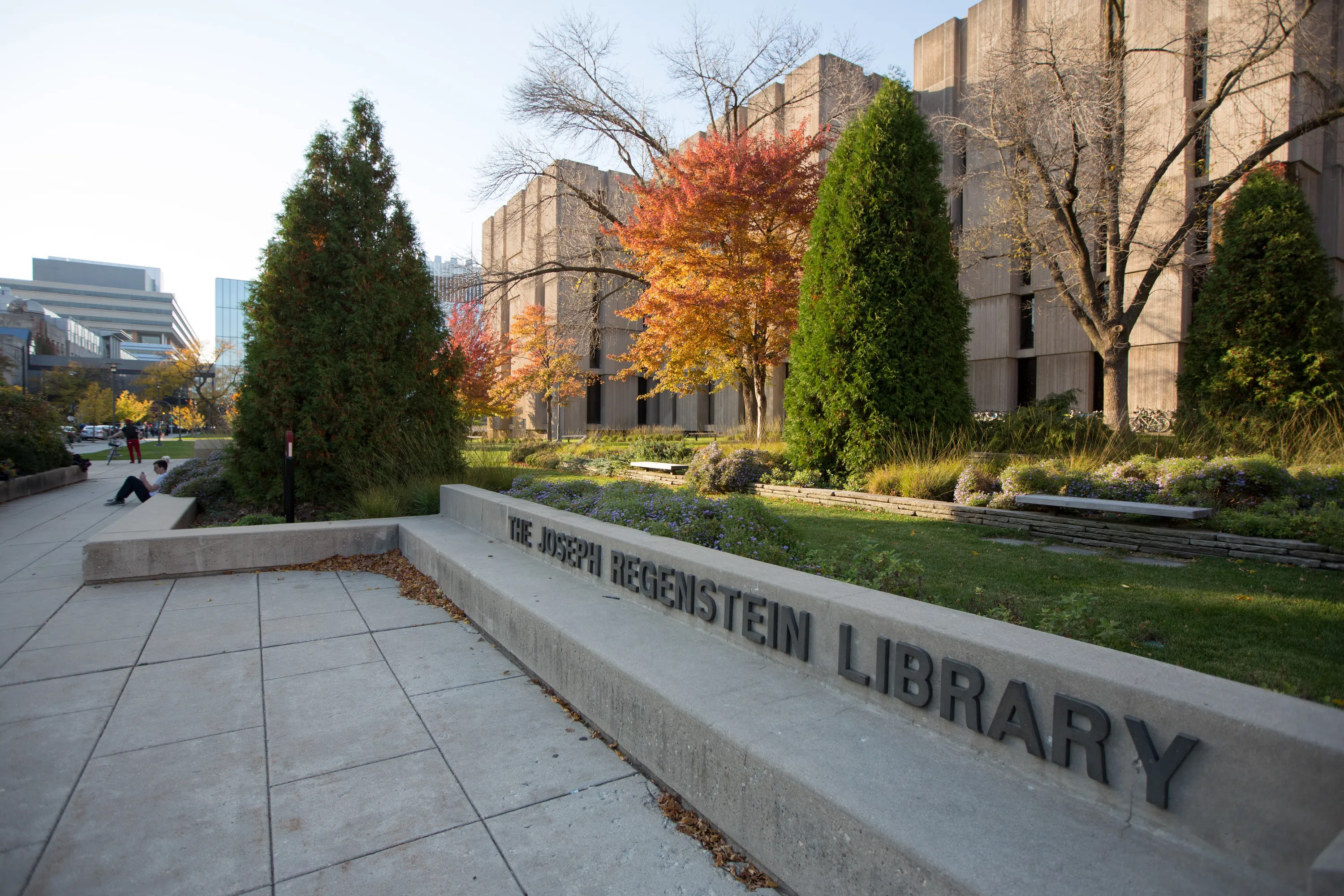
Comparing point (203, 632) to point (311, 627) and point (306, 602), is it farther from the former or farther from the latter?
point (306, 602)

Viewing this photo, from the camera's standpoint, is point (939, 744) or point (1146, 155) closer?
point (939, 744)

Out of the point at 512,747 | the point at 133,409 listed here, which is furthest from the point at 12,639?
the point at 133,409

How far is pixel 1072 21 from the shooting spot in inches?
571

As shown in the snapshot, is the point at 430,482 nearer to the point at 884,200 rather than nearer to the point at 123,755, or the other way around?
the point at 123,755

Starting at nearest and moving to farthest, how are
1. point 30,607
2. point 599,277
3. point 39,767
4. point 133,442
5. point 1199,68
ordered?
point 39,767
point 30,607
point 1199,68
point 133,442
point 599,277

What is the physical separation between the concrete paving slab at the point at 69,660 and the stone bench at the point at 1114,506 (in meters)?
8.58

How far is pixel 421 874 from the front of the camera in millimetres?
2707

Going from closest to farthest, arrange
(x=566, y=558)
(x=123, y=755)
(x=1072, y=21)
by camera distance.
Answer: (x=123, y=755) < (x=566, y=558) < (x=1072, y=21)

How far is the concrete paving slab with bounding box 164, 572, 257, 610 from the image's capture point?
6.39 m

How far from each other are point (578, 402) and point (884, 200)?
28711 mm

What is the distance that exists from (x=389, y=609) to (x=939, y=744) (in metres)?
5.11

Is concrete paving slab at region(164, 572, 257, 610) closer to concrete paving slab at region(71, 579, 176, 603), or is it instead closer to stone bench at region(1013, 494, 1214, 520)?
concrete paving slab at region(71, 579, 176, 603)

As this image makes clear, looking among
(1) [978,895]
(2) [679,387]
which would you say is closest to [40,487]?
(2) [679,387]

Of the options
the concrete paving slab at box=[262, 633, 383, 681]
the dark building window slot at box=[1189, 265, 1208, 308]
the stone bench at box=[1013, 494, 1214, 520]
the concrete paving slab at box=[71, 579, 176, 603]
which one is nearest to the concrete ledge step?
the concrete paving slab at box=[262, 633, 383, 681]
